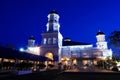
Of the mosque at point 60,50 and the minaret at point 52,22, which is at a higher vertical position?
the minaret at point 52,22

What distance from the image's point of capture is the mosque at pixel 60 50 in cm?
6862

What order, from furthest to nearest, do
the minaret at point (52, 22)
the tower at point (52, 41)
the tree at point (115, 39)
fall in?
the minaret at point (52, 22)
the tower at point (52, 41)
the tree at point (115, 39)

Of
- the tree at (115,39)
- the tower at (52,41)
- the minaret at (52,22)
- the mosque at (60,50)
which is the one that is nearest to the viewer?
the tree at (115,39)

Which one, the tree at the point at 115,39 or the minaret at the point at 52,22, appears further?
the minaret at the point at 52,22

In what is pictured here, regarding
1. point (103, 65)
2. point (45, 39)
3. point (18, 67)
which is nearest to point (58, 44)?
point (45, 39)

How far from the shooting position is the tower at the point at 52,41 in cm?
6806

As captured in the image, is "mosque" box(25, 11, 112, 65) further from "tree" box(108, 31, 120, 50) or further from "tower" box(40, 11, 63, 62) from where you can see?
"tree" box(108, 31, 120, 50)

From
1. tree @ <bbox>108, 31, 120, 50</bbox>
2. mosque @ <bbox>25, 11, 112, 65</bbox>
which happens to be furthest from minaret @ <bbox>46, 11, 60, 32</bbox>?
tree @ <bbox>108, 31, 120, 50</bbox>

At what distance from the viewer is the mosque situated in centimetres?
6862

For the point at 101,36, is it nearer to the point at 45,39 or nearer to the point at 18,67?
the point at 45,39

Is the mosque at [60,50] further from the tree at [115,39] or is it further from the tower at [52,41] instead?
the tree at [115,39]

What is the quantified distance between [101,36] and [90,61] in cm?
1521

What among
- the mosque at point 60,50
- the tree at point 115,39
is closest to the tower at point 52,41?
the mosque at point 60,50

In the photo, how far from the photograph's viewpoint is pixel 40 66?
164 ft
